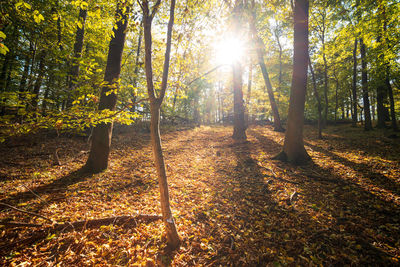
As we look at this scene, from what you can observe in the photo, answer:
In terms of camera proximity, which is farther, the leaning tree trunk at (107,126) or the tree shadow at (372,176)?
the leaning tree trunk at (107,126)

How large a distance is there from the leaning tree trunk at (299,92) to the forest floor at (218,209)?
61 cm

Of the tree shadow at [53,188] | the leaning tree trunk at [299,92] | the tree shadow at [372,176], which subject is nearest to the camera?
the tree shadow at [53,188]

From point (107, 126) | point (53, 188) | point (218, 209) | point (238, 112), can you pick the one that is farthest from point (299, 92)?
point (53, 188)

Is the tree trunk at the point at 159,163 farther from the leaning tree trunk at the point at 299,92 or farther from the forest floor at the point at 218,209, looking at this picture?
the leaning tree trunk at the point at 299,92

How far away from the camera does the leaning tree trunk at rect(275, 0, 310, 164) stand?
6.39 m

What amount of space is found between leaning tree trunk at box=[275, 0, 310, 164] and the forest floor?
0.61 m

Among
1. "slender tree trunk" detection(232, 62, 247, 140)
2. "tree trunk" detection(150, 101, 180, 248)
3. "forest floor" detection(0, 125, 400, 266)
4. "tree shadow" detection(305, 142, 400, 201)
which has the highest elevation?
"slender tree trunk" detection(232, 62, 247, 140)

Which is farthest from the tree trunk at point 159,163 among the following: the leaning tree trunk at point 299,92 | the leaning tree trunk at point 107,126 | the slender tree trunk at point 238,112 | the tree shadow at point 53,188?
the slender tree trunk at point 238,112

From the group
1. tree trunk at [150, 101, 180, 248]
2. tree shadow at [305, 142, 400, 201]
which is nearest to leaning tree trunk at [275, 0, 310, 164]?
tree shadow at [305, 142, 400, 201]

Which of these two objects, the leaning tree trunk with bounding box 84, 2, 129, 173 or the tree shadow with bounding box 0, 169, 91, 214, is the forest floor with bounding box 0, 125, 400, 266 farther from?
the leaning tree trunk with bounding box 84, 2, 129, 173

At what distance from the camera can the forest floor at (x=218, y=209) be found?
267cm

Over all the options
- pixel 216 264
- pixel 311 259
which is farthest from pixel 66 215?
pixel 311 259

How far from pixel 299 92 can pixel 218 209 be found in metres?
5.75

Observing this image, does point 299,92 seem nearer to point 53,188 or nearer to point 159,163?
point 159,163
